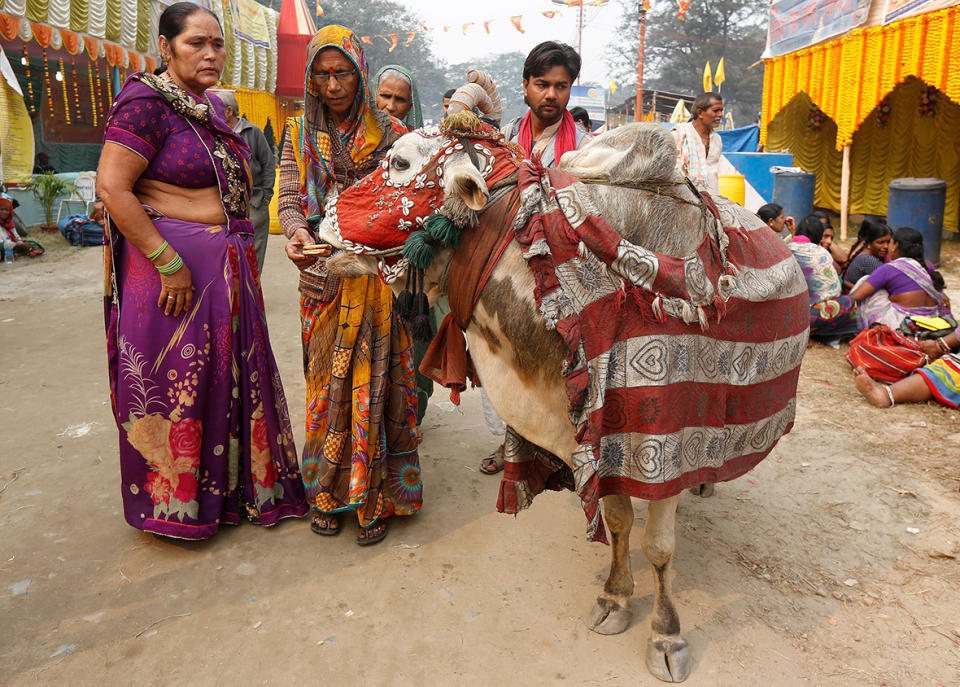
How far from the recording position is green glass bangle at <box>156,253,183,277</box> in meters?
2.72

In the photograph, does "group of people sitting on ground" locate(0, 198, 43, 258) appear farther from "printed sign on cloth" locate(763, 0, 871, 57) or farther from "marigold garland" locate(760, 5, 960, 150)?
"printed sign on cloth" locate(763, 0, 871, 57)

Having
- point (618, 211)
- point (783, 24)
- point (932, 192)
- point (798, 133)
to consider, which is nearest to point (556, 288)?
point (618, 211)

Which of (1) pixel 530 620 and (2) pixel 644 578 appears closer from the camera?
(1) pixel 530 620

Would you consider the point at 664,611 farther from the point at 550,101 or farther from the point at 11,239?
the point at 11,239

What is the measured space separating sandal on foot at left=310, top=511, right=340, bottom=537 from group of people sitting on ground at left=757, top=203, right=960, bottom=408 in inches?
151

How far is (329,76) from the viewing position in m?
2.81

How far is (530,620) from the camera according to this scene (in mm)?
2605

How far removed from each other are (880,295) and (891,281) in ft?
0.63

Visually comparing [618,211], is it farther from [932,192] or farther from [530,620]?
[932,192]

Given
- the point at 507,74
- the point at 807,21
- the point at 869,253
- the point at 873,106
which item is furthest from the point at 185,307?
the point at 507,74

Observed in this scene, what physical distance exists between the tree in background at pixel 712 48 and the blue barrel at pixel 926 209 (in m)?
33.4

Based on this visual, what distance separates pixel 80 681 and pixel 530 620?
5.35ft

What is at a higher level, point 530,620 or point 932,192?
point 932,192

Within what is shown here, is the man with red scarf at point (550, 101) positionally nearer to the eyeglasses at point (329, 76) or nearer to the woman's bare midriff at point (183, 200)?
the eyeglasses at point (329, 76)
